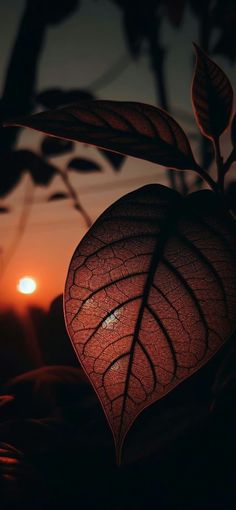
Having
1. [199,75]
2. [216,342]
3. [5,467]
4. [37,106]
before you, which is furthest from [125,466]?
[37,106]

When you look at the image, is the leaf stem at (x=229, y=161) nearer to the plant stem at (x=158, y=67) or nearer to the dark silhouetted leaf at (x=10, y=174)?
the plant stem at (x=158, y=67)

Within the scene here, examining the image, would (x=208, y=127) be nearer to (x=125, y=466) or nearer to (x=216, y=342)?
(x=216, y=342)

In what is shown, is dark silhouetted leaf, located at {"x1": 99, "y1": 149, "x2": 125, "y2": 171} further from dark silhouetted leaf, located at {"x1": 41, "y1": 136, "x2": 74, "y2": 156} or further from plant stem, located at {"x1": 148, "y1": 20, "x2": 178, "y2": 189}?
dark silhouetted leaf, located at {"x1": 41, "y1": 136, "x2": 74, "y2": 156}

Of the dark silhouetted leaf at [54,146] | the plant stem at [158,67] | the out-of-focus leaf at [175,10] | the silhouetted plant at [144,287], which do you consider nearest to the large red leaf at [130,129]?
the silhouetted plant at [144,287]

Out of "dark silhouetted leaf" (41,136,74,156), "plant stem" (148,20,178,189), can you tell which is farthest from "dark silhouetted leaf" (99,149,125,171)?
"dark silhouetted leaf" (41,136,74,156)

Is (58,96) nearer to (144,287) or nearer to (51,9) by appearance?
(51,9)

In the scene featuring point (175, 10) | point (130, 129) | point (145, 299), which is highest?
point (175, 10)

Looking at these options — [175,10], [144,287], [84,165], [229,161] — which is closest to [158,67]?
[175,10]
